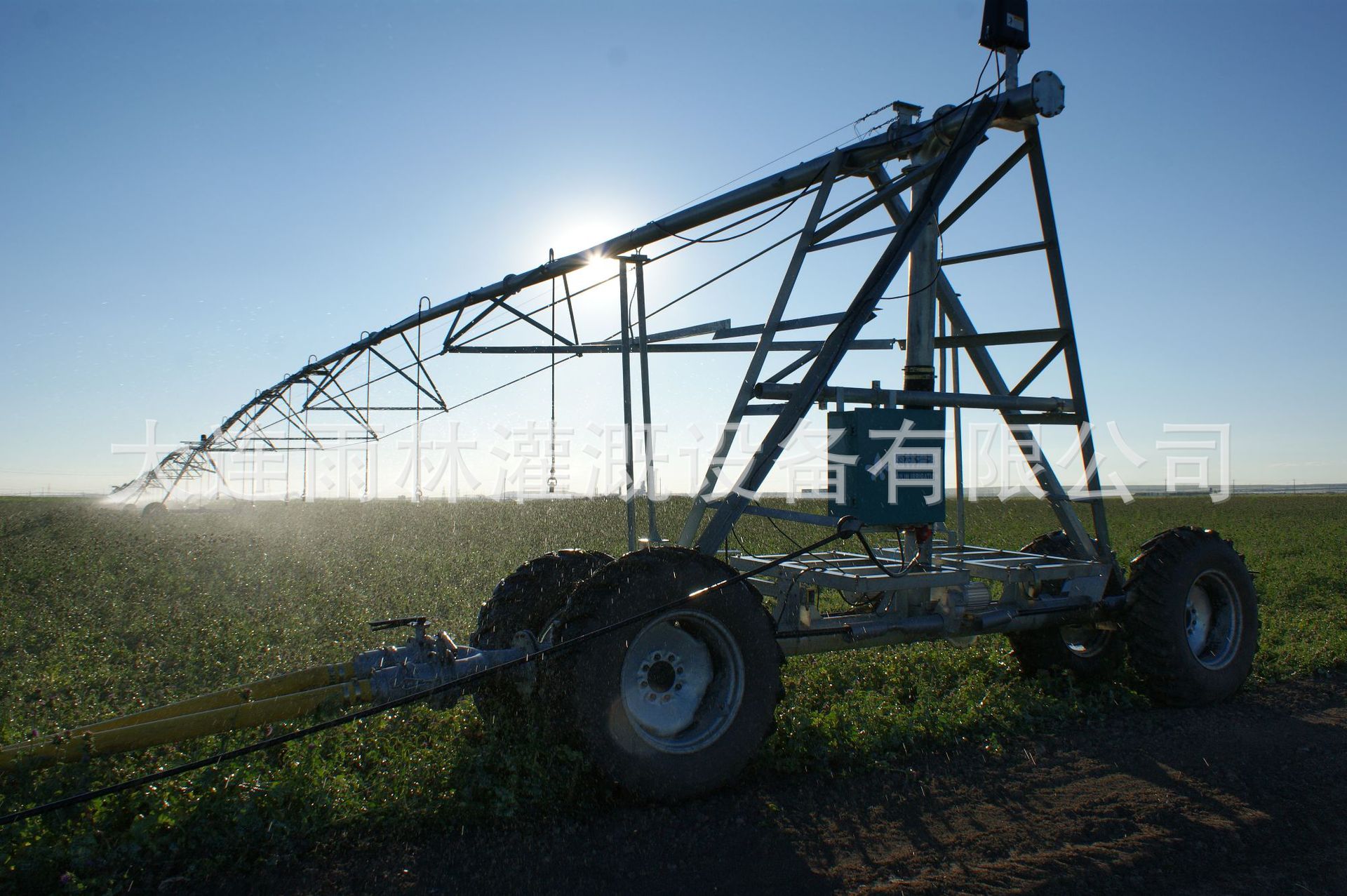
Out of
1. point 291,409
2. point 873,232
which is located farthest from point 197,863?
point 291,409

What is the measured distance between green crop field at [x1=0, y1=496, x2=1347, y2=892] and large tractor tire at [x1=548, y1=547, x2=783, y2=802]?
0.28 m

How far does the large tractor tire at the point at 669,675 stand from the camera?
4371mm

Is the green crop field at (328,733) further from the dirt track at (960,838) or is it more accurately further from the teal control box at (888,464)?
the teal control box at (888,464)

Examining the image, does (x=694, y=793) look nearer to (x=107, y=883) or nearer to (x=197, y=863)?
(x=197, y=863)


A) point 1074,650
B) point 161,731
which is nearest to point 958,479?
point 1074,650

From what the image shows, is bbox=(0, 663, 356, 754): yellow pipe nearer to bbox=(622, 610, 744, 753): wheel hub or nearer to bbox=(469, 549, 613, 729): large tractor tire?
bbox=(469, 549, 613, 729): large tractor tire

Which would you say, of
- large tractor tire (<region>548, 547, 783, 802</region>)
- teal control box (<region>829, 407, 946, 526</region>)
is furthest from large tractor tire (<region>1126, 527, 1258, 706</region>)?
large tractor tire (<region>548, 547, 783, 802</region>)

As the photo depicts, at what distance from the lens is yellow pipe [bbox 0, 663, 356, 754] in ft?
13.0

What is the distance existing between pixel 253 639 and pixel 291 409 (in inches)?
384

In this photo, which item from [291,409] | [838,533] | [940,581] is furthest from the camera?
[291,409]

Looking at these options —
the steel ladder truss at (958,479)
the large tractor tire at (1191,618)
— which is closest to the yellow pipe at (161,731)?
the steel ladder truss at (958,479)

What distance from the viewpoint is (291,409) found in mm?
17469

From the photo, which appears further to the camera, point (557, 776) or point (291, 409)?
point (291, 409)

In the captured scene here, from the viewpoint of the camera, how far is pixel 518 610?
18.9 ft
